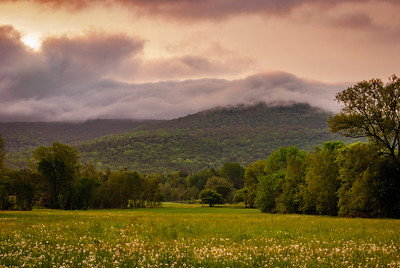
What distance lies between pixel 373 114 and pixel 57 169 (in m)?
81.3

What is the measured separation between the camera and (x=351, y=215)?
42281 mm

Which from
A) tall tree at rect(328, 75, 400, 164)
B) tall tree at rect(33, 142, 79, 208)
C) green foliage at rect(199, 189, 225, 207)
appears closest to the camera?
tall tree at rect(328, 75, 400, 164)

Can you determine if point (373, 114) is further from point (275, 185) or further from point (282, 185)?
point (275, 185)

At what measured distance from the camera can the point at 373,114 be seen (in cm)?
3988

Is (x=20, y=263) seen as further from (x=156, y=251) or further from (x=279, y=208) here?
(x=279, y=208)

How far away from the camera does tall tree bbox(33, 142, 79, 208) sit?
8981 cm

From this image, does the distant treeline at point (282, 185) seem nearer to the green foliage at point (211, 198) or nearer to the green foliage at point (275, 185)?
the green foliage at point (275, 185)

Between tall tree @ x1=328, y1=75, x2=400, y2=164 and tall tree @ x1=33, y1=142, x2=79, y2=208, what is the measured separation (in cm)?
7423

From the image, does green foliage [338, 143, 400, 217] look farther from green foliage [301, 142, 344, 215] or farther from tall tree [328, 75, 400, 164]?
green foliage [301, 142, 344, 215]

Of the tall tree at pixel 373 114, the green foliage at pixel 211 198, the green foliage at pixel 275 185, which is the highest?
the tall tree at pixel 373 114

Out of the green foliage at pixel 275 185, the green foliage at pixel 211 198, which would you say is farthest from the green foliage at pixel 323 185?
the green foliage at pixel 211 198

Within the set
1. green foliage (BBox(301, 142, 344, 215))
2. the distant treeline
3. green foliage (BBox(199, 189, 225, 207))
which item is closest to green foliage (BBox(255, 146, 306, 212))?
the distant treeline

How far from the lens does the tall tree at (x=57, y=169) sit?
295 ft

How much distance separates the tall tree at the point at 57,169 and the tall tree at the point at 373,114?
244 ft
